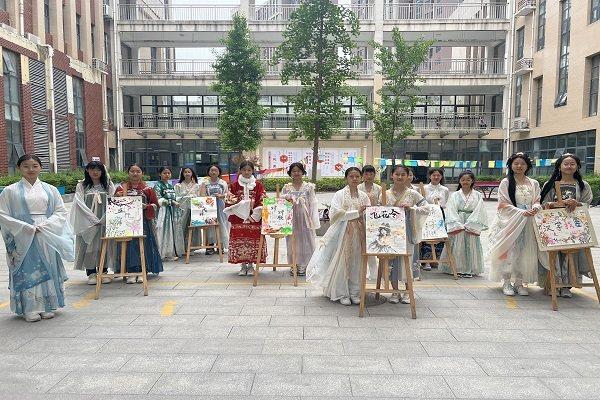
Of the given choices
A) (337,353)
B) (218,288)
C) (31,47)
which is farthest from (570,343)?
(31,47)

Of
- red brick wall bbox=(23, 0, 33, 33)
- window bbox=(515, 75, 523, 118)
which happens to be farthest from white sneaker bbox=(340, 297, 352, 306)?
window bbox=(515, 75, 523, 118)

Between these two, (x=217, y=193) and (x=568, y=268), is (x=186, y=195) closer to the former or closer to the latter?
(x=217, y=193)

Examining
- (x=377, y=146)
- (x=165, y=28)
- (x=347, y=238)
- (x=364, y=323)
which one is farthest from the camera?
(x=377, y=146)

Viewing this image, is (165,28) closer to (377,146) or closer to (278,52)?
(278,52)

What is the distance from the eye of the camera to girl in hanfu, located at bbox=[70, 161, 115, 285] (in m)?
5.47

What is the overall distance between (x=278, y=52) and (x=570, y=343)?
1342 centimetres

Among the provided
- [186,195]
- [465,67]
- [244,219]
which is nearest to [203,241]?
[186,195]

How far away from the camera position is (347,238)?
482 centimetres

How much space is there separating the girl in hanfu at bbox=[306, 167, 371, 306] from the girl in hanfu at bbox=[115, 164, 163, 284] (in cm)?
243

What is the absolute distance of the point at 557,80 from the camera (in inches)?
843

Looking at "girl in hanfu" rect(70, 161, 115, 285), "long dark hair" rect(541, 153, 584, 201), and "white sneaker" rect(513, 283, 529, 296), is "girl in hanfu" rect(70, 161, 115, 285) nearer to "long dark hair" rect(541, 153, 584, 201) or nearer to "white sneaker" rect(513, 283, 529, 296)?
"white sneaker" rect(513, 283, 529, 296)

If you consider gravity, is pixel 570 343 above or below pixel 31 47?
below

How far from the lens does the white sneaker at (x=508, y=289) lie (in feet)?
17.2

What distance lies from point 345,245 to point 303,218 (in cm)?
153
